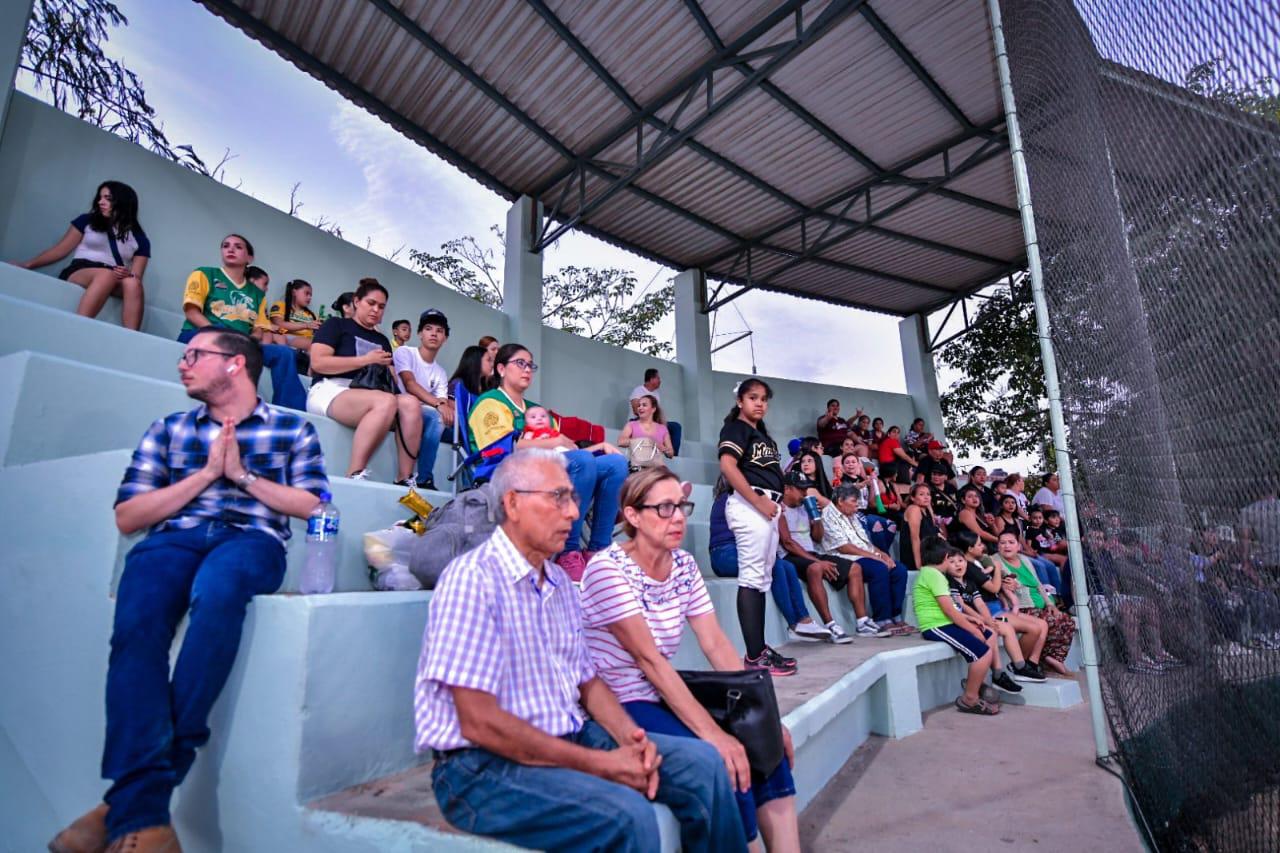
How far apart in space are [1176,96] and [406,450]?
318cm

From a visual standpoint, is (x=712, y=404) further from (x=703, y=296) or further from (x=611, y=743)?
(x=611, y=743)

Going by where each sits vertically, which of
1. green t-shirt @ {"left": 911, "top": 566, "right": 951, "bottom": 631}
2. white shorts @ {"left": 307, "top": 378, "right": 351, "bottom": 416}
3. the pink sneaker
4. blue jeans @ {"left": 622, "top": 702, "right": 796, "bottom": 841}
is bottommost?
blue jeans @ {"left": 622, "top": 702, "right": 796, "bottom": 841}

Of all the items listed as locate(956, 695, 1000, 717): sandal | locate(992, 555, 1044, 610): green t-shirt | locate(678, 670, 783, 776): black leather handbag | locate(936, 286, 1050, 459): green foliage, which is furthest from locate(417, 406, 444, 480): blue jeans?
locate(936, 286, 1050, 459): green foliage

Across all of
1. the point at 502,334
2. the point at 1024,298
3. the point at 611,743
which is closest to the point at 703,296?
the point at 502,334

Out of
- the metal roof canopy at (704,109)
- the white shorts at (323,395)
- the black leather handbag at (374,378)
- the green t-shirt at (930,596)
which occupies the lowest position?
the green t-shirt at (930,596)

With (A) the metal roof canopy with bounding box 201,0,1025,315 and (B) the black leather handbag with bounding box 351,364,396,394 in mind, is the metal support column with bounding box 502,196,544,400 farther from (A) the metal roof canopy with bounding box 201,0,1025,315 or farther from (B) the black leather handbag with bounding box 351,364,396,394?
(B) the black leather handbag with bounding box 351,364,396,394

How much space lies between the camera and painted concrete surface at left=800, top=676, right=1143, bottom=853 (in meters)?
2.21

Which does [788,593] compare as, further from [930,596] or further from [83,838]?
[83,838]

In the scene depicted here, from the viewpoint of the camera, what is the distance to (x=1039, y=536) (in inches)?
279

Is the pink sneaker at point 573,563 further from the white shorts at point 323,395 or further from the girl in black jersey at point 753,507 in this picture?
the white shorts at point 323,395

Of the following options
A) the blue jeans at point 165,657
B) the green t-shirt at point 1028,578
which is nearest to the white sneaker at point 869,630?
the green t-shirt at point 1028,578

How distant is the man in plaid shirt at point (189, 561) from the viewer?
1373 millimetres

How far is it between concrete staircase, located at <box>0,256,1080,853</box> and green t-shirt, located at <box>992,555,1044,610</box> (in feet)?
12.5

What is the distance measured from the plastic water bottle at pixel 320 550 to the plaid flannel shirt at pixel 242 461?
0.08m
